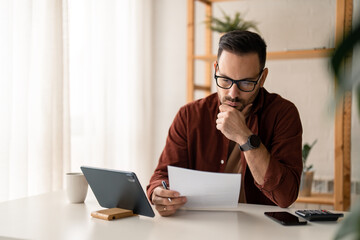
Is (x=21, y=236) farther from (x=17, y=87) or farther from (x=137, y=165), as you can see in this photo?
(x=137, y=165)

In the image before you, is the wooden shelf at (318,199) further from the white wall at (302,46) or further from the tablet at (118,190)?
the tablet at (118,190)

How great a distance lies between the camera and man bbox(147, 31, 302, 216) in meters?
1.46

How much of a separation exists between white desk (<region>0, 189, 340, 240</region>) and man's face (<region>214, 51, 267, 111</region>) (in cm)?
48

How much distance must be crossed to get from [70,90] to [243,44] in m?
1.25

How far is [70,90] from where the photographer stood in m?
2.46

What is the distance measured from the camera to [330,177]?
301 cm

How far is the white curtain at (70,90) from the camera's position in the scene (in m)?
1.91

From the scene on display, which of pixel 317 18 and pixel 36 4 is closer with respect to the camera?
pixel 36 4

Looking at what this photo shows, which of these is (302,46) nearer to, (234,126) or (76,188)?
(234,126)

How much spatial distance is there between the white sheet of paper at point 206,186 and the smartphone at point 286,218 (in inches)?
4.6

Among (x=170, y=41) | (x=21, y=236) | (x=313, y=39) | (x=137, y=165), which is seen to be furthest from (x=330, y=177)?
(x=21, y=236)

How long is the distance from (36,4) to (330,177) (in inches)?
90.7

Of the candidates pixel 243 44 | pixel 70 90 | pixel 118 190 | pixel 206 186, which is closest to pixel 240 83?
pixel 243 44

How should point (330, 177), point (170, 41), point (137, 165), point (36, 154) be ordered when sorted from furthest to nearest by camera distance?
1. point (170, 41)
2. point (137, 165)
3. point (330, 177)
4. point (36, 154)
